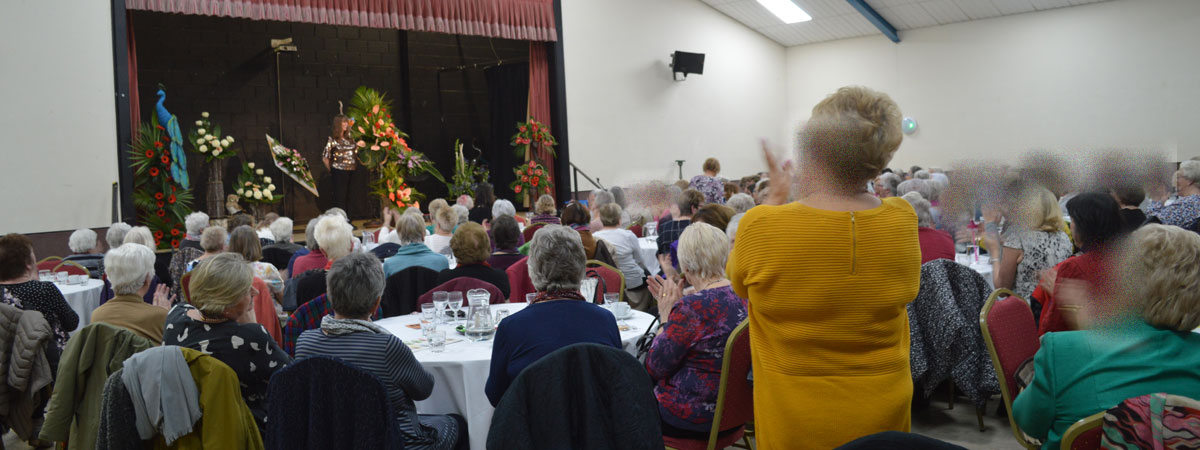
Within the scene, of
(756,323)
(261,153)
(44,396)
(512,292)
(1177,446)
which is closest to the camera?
(1177,446)

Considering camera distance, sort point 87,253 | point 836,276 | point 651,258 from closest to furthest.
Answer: point 836,276 < point 87,253 < point 651,258

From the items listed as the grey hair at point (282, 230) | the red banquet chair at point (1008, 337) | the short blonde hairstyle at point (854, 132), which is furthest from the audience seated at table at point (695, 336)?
the grey hair at point (282, 230)

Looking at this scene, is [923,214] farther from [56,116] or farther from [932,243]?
[56,116]

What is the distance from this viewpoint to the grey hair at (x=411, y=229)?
187 inches

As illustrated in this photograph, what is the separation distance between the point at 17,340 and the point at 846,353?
337cm

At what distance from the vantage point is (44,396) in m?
3.70

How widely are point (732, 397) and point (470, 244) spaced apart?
177 cm

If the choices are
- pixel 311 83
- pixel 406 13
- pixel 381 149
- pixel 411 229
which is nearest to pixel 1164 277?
pixel 411 229

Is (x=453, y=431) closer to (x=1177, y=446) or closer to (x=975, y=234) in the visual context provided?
(x=1177, y=446)

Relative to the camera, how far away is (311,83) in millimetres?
12211

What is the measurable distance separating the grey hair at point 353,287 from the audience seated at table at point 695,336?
91 centimetres

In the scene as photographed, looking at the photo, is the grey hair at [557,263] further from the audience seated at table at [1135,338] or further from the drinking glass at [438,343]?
the audience seated at table at [1135,338]

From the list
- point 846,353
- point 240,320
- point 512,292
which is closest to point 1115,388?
point 846,353

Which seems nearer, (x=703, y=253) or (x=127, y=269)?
(x=703, y=253)
